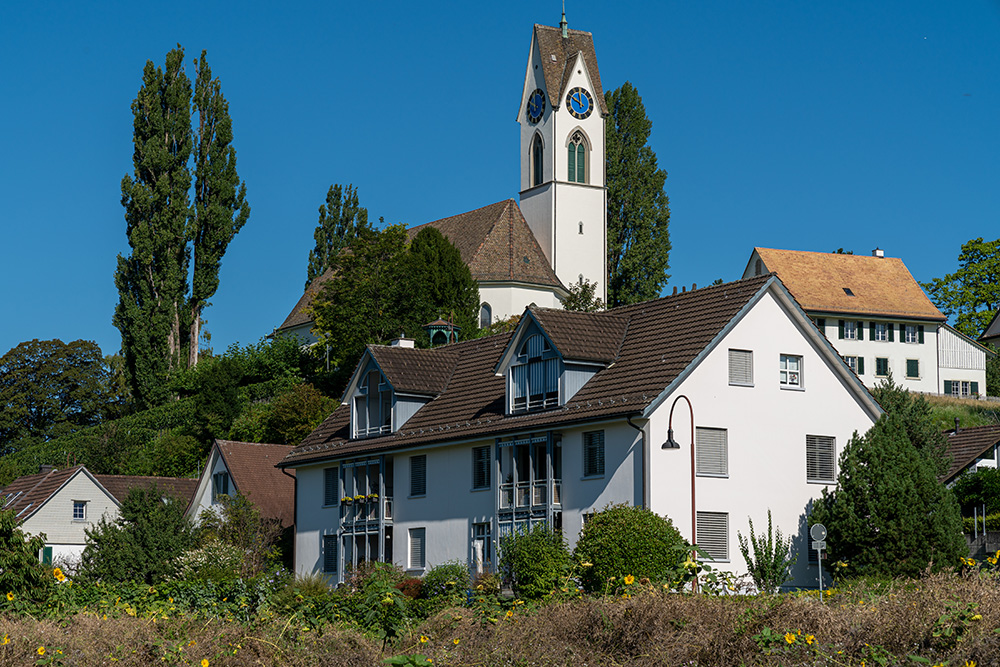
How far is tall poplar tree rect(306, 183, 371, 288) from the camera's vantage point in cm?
10550

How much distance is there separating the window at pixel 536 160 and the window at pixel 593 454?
51226mm

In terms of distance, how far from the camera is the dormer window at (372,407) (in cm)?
4403

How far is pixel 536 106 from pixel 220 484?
40.0 meters

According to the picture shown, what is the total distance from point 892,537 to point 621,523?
6676 millimetres

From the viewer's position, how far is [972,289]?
293 ft

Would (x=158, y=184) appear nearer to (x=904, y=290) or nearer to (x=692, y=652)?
(x=904, y=290)

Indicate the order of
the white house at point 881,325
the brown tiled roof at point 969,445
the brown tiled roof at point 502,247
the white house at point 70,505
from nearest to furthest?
the brown tiled roof at point 969,445
the white house at point 70,505
the white house at point 881,325
the brown tiled roof at point 502,247

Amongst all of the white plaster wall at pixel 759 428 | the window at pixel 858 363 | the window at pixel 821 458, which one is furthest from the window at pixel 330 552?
the window at pixel 858 363

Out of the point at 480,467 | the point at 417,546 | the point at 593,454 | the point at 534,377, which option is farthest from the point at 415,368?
the point at 593,454

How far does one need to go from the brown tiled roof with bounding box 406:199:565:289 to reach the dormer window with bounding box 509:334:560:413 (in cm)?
3853

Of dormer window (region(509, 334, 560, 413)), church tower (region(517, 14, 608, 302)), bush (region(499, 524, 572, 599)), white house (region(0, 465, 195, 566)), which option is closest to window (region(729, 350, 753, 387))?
dormer window (region(509, 334, 560, 413))

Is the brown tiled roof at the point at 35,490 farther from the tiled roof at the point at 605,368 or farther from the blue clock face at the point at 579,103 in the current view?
the blue clock face at the point at 579,103

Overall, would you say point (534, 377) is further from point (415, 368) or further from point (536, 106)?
point (536, 106)

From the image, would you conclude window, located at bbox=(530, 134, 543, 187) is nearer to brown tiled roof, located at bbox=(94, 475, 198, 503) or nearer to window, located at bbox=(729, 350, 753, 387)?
brown tiled roof, located at bbox=(94, 475, 198, 503)
